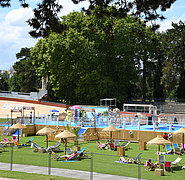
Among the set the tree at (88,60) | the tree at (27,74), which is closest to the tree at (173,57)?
the tree at (88,60)

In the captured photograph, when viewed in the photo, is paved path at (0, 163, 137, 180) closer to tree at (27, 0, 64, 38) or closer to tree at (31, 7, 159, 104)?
tree at (27, 0, 64, 38)

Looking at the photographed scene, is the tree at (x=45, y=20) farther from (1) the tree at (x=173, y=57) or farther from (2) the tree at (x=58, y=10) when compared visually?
(1) the tree at (x=173, y=57)

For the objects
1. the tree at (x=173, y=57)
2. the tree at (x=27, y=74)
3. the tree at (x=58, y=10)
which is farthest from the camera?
the tree at (x=27, y=74)

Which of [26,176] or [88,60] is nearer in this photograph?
[26,176]

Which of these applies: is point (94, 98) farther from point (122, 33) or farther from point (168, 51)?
point (168, 51)

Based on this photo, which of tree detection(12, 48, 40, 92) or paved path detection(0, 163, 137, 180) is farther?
tree detection(12, 48, 40, 92)

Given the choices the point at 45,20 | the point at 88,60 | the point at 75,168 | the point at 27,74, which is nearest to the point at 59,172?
the point at 75,168

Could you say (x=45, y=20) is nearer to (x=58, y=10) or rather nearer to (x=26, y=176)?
(x=58, y=10)

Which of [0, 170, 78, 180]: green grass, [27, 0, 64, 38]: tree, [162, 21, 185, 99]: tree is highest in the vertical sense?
[162, 21, 185, 99]: tree

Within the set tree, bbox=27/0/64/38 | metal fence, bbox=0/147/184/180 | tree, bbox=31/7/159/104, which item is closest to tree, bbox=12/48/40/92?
tree, bbox=31/7/159/104

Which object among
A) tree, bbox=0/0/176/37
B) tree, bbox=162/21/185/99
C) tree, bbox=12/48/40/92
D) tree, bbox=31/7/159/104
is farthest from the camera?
tree, bbox=12/48/40/92

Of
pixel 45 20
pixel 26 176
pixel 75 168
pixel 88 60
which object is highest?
pixel 88 60

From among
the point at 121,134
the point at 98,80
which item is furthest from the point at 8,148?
the point at 98,80

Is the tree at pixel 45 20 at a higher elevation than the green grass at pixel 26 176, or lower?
higher
